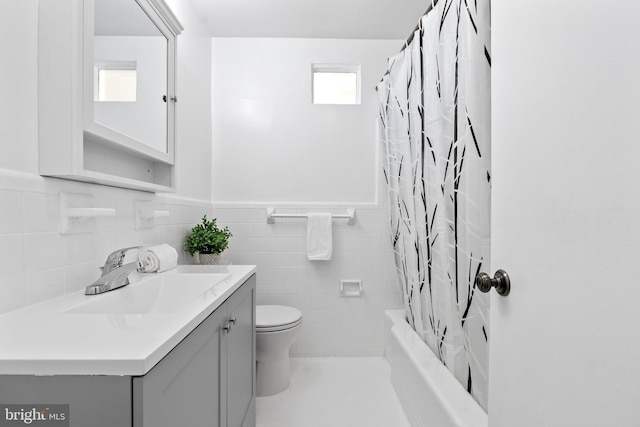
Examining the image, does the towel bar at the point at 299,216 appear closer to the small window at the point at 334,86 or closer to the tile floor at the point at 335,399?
the small window at the point at 334,86

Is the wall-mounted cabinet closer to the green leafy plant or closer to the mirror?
the mirror

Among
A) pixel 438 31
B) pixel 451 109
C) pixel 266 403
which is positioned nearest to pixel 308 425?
pixel 266 403

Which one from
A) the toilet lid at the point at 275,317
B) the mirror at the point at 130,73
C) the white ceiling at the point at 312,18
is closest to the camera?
the mirror at the point at 130,73

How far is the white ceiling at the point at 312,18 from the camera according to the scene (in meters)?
1.96

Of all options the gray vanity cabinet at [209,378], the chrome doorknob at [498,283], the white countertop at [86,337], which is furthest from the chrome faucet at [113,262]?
the chrome doorknob at [498,283]

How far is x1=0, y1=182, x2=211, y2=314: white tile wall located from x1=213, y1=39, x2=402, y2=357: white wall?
1117 millimetres

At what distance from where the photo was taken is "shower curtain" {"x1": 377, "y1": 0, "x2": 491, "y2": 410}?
1061 millimetres

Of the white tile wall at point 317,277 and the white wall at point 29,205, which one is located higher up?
the white wall at point 29,205

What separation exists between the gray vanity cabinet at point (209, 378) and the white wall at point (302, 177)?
2.96 feet

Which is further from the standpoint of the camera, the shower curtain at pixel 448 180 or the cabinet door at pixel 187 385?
the shower curtain at pixel 448 180

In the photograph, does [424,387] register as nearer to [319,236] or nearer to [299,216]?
[319,236]

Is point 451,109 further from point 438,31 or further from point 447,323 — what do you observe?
point 447,323

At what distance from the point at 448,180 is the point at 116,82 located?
50.2 inches

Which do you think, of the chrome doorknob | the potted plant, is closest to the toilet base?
the potted plant
